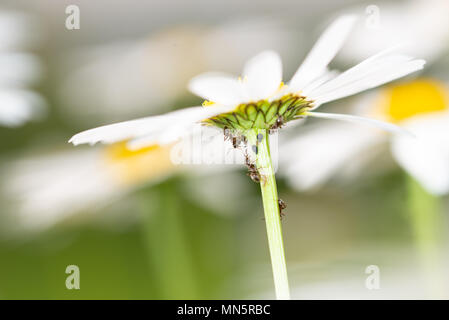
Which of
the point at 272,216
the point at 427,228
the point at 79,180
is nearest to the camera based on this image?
the point at 272,216

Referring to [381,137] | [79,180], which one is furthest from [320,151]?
[79,180]

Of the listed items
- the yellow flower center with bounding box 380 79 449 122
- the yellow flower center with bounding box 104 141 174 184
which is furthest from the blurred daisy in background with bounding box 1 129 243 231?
the yellow flower center with bounding box 380 79 449 122

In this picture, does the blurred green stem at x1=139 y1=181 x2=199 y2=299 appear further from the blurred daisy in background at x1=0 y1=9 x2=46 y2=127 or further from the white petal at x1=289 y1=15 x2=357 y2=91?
the white petal at x1=289 y1=15 x2=357 y2=91

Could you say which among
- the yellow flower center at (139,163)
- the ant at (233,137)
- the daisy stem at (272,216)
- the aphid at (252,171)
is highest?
the yellow flower center at (139,163)

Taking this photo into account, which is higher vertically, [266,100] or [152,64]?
[152,64]

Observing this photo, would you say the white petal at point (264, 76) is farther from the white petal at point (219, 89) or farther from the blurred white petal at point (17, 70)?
the blurred white petal at point (17, 70)

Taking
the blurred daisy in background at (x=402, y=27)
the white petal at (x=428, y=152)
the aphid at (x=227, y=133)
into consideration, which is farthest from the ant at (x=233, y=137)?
the blurred daisy in background at (x=402, y=27)

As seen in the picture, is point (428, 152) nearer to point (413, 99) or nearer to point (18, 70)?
point (413, 99)
